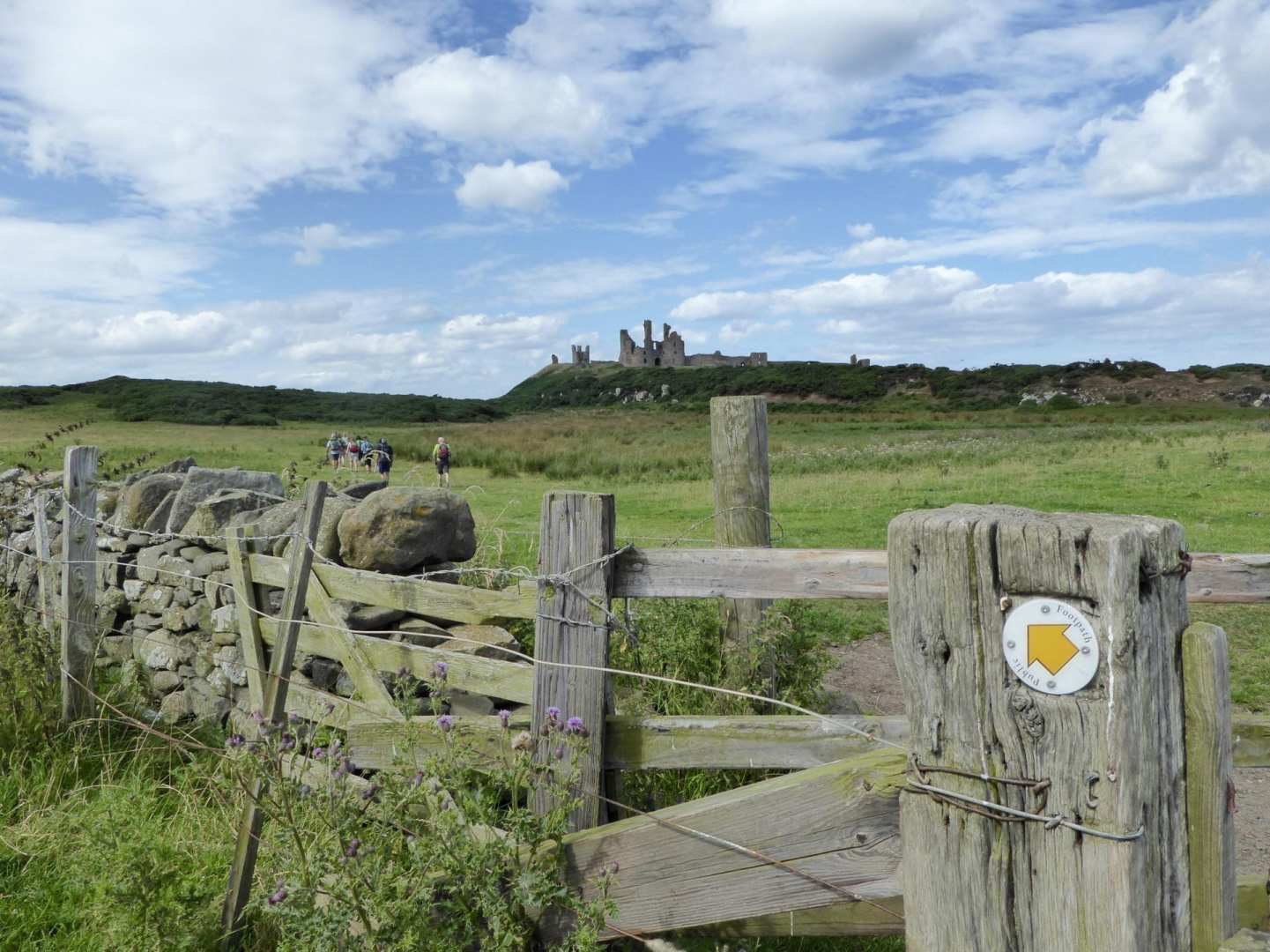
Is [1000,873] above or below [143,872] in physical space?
above

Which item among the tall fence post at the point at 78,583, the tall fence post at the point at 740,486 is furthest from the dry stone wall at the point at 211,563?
the tall fence post at the point at 740,486

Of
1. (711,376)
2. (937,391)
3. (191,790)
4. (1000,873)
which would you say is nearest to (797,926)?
(1000,873)

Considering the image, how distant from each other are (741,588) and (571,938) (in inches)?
47.2

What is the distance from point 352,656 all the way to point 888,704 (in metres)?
4.16

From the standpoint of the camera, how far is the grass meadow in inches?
165

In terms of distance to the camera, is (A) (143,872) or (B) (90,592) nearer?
(A) (143,872)

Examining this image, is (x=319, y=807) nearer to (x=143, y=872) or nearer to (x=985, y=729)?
(x=143, y=872)

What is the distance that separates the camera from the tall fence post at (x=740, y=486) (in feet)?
17.5

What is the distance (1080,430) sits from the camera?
140ft

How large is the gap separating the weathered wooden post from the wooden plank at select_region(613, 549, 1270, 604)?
135 cm

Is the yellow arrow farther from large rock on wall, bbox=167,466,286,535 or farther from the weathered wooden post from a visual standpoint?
large rock on wall, bbox=167,466,286,535

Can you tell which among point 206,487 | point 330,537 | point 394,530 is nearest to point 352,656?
point 394,530

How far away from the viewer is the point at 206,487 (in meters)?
7.58

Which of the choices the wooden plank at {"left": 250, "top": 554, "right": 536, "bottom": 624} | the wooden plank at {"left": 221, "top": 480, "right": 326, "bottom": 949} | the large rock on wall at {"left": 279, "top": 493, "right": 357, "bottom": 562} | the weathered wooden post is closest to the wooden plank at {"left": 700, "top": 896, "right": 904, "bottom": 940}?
the weathered wooden post
